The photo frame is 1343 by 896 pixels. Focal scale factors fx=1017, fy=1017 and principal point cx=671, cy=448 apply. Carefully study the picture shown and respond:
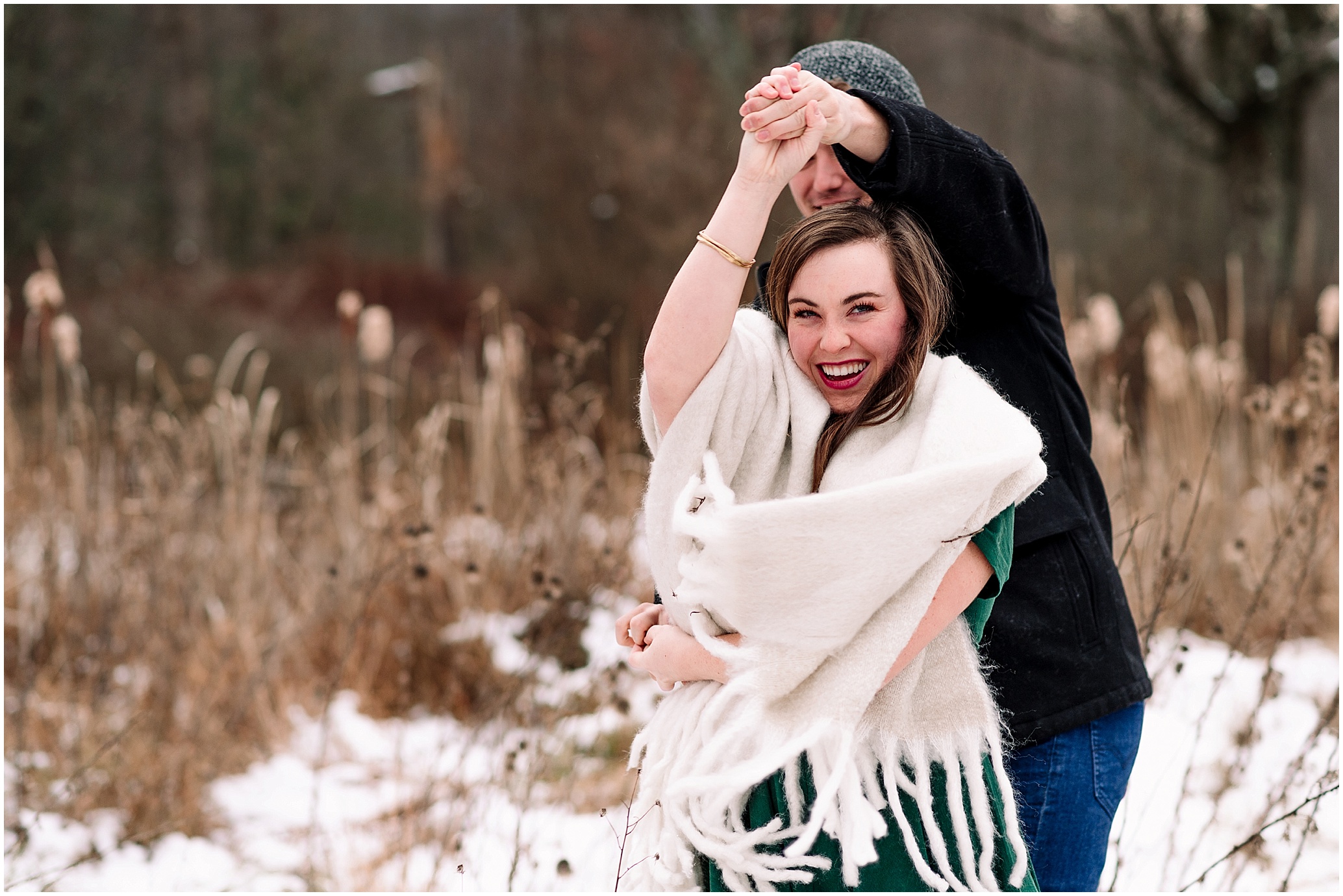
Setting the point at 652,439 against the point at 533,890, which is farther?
the point at 533,890

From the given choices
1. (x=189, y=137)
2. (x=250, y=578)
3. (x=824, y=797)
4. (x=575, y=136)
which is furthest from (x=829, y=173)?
(x=189, y=137)

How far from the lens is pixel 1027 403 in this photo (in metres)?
1.27

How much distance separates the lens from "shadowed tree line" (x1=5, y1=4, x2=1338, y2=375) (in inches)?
227

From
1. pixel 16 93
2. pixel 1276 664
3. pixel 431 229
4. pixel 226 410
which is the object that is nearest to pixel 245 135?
pixel 431 229

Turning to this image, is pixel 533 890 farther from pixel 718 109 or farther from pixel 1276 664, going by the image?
pixel 718 109

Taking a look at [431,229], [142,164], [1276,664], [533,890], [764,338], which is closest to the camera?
[764,338]

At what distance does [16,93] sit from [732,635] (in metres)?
6.96

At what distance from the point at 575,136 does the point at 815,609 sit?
9.39 meters

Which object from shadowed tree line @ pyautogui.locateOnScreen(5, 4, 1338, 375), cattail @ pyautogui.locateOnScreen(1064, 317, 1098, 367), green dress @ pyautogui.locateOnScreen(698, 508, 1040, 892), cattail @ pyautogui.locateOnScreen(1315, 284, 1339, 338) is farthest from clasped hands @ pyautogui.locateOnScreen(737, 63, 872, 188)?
cattail @ pyautogui.locateOnScreen(1315, 284, 1339, 338)

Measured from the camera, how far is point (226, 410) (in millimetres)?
3086

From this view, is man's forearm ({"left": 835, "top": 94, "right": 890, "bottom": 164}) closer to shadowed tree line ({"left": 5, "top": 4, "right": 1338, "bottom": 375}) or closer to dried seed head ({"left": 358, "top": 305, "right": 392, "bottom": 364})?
shadowed tree line ({"left": 5, "top": 4, "right": 1338, "bottom": 375})

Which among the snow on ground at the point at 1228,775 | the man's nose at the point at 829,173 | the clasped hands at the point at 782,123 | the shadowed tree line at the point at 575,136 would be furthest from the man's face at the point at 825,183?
the snow on ground at the point at 1228,775

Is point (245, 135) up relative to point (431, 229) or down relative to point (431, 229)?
up

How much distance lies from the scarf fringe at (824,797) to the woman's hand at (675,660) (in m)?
0.02
